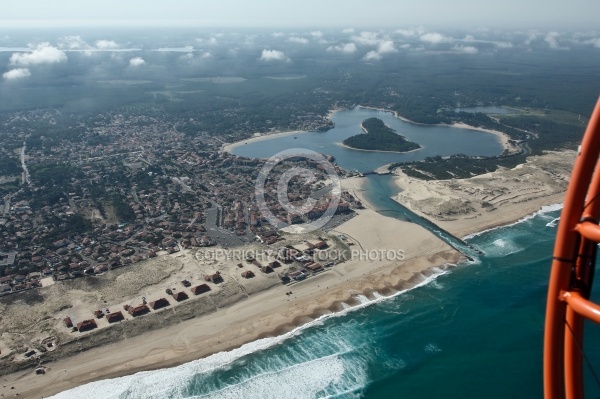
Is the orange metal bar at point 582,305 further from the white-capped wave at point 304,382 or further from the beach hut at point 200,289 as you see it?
the beach hut at point 200,289

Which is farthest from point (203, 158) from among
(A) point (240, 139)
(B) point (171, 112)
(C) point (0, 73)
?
(C) point (0, 73)

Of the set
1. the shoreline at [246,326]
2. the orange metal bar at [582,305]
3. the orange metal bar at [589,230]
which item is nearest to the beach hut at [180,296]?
the shoreline at [246,326]

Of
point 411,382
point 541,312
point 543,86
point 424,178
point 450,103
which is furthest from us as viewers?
point 543,86

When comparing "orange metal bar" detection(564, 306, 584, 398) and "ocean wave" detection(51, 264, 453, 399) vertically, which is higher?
"orange metal bar" detection(564, 306, 584, 398)

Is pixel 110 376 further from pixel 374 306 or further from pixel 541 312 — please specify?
pixel 541 312

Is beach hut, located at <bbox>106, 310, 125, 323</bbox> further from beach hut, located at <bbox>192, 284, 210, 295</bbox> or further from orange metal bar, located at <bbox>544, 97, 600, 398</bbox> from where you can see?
orange metal bar, located at <bbox>544, 97, 600, 398</bbox>

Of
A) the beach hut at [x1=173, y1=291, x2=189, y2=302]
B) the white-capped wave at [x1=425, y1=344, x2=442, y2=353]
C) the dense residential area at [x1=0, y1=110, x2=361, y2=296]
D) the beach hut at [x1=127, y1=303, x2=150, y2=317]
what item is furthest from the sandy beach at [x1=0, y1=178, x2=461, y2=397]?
the white-capped wave at [x1=425, y1=344, x2=442, y2=353]
